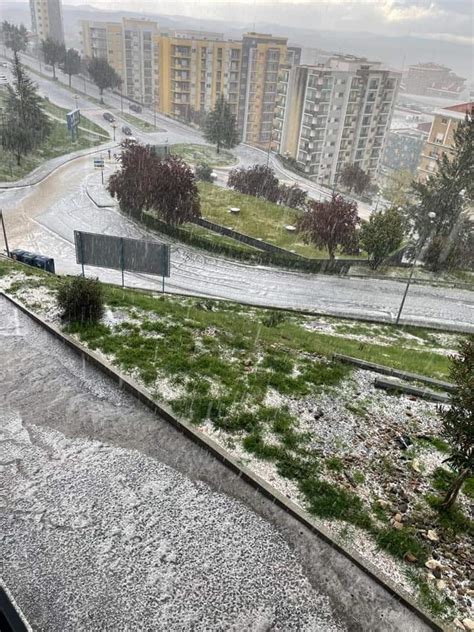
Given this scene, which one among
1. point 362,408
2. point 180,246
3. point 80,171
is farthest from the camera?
point 80,171

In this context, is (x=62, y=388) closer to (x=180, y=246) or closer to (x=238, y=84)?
(x=180, y=246)

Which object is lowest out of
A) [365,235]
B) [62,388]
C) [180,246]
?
[180,246]

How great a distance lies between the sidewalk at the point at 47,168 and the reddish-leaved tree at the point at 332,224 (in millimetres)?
26305

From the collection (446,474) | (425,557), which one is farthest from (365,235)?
(425,557)

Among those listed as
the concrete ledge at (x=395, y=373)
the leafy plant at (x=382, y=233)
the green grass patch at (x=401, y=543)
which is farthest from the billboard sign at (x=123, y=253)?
the leafy plant at (x=382, y=233)

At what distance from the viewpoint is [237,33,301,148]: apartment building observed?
86.8 meters

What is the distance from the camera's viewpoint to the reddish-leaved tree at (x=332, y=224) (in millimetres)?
29219

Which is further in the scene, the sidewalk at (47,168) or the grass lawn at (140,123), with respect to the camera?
the grass lawn at (140,123)

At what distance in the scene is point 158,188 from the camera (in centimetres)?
3136

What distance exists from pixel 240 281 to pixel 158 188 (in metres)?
10.8

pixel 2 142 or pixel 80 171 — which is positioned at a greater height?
pixel 2 142

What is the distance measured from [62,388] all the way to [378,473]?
7.56 meters

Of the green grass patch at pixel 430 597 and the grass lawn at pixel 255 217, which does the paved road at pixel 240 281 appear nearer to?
the grass lawn at pixel 255 217

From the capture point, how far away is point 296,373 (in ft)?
38.0
